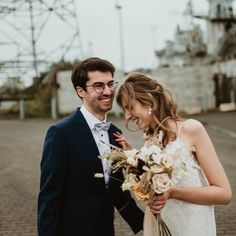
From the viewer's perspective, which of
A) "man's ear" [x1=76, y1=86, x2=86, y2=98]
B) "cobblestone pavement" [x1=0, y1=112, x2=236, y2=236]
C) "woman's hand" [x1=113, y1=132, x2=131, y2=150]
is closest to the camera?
"man's ear" [x1=76, y1=86, x2=86, y2=98]

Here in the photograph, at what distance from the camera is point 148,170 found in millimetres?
2650

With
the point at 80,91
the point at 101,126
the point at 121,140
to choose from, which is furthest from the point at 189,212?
the point at 80,91

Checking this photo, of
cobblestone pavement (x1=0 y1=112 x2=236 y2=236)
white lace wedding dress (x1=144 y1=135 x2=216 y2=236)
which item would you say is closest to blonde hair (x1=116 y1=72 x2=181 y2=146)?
white lace wedding dress (x1=144 y1=135 x2=216 y2=236)

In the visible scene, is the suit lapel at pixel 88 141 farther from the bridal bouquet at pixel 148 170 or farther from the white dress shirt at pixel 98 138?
the bridal bouquet at pixel 148 170

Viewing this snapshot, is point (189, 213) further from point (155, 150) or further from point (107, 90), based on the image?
point (107, 90)

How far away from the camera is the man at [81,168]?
3125 mm

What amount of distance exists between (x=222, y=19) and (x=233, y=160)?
4497 cm

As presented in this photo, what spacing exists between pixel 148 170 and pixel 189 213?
57 centimetres

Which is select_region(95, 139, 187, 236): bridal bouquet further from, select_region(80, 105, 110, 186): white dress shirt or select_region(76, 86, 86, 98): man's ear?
select_region(76, 86, 86, 98): man's ear

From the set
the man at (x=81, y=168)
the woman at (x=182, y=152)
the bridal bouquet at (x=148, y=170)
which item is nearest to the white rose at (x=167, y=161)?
the bridal bouquet at (x=148, y=170)

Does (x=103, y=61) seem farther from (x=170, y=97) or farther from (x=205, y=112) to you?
(x=205, y=112)

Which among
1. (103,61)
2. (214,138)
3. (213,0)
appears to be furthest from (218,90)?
(103,61)

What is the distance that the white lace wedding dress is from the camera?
2951 millimetres

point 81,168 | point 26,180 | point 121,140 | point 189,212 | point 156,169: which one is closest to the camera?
point 156,169
